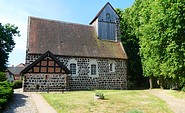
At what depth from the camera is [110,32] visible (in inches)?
1087

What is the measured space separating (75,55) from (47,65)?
3683mm

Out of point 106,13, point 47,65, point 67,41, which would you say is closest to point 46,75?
point 47,65

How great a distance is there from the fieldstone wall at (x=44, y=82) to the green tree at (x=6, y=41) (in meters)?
15.1

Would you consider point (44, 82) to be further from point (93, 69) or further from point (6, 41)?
point (6, 41)

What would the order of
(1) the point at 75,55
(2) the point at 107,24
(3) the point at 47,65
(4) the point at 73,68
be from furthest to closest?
(2) the point at 107,24
(4) the point at 73,68
(1) the point at 75,55
(3) the point at 47,65

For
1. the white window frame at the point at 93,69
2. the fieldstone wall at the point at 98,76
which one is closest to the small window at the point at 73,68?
the fieldstone wall at the point at 98,76

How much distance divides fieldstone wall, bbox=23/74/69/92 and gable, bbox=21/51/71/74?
56cm

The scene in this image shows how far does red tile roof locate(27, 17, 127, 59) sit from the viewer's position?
22766 mm

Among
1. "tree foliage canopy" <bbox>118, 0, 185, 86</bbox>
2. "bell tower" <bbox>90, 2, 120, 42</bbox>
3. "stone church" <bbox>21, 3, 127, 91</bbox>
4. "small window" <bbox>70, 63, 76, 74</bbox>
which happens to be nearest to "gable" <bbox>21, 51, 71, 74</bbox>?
"stone church" <bbox>21, 3, 127, 91</bbox>

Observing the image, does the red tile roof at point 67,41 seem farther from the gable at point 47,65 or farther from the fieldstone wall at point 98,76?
the gable at point 47,65

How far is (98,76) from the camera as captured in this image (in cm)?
2442

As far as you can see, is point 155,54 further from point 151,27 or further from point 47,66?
point 47,66

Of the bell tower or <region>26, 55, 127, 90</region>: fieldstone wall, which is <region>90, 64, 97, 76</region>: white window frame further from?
the bell tower

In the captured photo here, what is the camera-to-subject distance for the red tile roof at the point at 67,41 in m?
22.8
